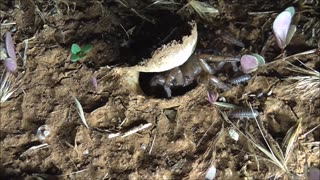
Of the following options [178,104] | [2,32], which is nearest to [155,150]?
[178,104]

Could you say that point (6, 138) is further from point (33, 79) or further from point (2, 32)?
point (2, 32)

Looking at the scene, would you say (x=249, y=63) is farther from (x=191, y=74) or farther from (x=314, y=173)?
(x=314, y=173)

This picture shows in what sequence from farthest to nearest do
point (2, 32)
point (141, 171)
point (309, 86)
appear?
point (2, 32) → point (309, 86) → point (141, 171)

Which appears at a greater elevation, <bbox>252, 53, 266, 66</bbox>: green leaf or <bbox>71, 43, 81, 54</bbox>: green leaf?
<bbox>71, 43, 81, 54</bbox>: green leaf

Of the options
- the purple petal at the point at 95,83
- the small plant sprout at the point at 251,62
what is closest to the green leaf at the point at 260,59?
the small plant sprout at the point at 251,62

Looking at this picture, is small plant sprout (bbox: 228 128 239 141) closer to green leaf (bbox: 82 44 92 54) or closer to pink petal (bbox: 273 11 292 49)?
pink petal (bbox: 273 11 292 49)

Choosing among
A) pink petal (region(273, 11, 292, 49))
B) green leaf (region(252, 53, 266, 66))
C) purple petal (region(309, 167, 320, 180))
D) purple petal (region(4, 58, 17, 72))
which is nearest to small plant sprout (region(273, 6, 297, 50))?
pink petal (region(273, 11, 292, 49))

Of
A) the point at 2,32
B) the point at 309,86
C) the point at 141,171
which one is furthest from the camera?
the point at 2,32
